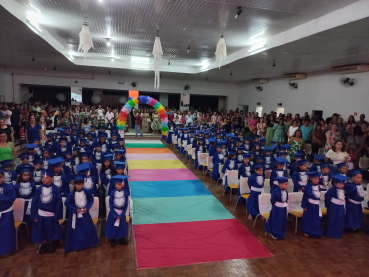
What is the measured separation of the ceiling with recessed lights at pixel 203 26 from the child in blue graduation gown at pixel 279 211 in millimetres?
4116

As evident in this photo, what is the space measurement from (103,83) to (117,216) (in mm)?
17978

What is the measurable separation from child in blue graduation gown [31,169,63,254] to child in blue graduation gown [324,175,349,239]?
521cm

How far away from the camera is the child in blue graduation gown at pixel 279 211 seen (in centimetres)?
504

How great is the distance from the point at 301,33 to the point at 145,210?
6.52m

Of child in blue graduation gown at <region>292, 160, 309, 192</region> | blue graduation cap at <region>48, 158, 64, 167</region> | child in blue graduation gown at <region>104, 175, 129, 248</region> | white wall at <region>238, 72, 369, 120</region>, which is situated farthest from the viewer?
white wall at <region>238, 72, 369, 120</region>

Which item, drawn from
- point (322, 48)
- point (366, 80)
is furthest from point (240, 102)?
point (322, 48)

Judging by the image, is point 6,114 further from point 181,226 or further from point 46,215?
point 181,226

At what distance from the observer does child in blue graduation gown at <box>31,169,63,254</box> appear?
14.4 feet

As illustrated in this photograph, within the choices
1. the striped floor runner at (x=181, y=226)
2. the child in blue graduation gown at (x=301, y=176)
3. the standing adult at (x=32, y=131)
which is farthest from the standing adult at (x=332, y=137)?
the standing adult at (x=32, y=131)

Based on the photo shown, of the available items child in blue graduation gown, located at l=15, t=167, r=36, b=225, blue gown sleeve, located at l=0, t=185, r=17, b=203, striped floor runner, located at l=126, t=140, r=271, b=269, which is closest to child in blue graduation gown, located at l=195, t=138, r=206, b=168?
striped floor runner, located at l=126, t=140, r=271, b=269

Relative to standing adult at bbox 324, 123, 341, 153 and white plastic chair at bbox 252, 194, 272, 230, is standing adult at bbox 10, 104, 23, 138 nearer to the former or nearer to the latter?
white plastic chair at bbox 252, 194, 272, 230

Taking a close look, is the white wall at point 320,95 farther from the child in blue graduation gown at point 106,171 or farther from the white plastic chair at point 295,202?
the child in blue graduation gown at point 106,171

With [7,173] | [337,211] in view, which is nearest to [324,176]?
[337,211]

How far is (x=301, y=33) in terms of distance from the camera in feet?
24.4
